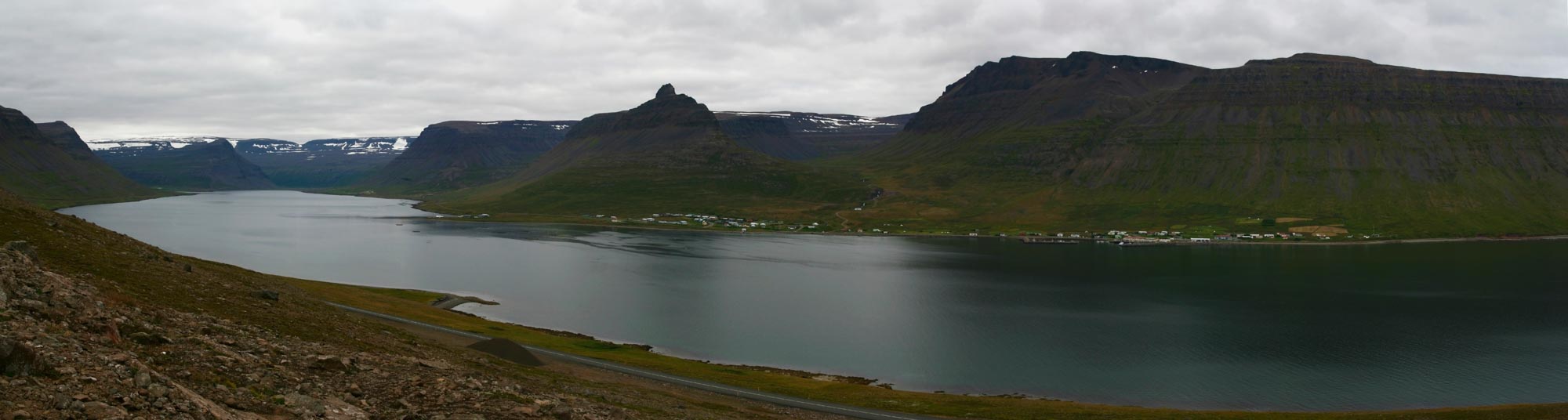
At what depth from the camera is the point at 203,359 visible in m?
25.9

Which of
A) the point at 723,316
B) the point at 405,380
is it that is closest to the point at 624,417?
the point at 405,380

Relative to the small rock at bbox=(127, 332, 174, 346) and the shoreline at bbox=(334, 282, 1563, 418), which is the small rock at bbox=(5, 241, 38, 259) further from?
the shoreline at bbox=(334, 282, 1563, 418)

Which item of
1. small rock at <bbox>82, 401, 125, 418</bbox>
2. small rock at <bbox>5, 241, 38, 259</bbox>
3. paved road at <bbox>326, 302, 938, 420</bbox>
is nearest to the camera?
small rock at <bbox>82, 401, 125, 418</bbox>

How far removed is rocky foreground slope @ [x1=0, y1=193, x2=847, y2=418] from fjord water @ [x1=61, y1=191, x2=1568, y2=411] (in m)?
33.4

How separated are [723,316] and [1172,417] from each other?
53326 mm

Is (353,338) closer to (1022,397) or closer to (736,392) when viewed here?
(736,392)

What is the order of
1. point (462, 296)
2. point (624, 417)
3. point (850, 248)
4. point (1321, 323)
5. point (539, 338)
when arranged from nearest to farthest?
point (624, 417) → point (539, 338) → point (1321, 323) → point (462, 296) → point (850, 248)

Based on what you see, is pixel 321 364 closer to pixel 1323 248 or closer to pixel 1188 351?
pixel 1188 351

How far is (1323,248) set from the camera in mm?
197250

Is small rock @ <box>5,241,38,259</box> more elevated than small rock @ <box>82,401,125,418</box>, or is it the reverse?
small rock @ <box>5,241,38,259</box>

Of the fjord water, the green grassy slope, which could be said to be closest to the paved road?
the green grassy slope

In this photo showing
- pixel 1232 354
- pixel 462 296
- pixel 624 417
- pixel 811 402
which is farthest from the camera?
pixel 462 296

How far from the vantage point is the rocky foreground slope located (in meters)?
19.5

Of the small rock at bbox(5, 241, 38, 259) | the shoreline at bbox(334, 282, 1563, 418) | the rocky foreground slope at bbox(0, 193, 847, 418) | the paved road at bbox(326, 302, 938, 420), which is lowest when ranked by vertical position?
the shoreline at bbox(334, 282, 1563, 418)
